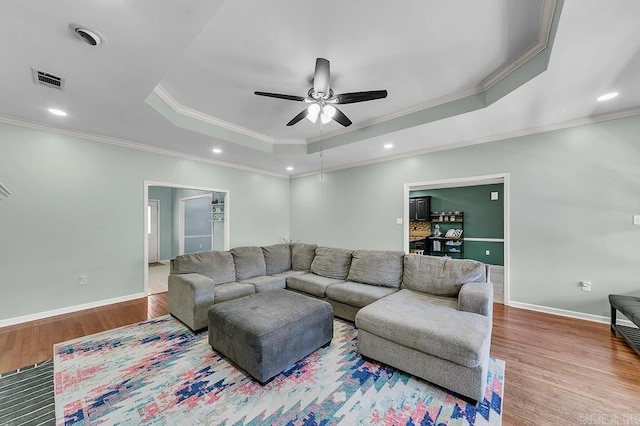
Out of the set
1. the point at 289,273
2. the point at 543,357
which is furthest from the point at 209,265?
the point at 543,357

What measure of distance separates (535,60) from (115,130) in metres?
5.12

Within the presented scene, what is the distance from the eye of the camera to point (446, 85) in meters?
2.85

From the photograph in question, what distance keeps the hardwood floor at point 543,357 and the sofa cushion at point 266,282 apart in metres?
1.36

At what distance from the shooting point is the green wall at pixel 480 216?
6.93m

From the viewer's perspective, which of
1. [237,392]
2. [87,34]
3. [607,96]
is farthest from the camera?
[607,96]

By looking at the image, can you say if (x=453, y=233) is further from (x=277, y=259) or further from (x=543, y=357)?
(x=277, y=259)

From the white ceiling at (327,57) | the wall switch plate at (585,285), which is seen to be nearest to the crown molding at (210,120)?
the white ceiling at (327,57)

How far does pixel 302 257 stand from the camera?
4.28 m

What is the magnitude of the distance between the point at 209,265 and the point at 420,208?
677 cm

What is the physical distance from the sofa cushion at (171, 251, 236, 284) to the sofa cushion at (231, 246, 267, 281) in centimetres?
9

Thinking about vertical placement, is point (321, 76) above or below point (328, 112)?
above

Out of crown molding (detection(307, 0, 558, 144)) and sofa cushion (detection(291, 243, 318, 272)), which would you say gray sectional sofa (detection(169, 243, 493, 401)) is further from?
crown molding (detection(307, 0, 558, 144))

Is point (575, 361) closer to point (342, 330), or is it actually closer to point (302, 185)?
point (342, 330)

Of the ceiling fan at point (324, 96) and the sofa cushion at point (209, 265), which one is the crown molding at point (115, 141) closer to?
the sofa cushion at point (209, 265)
